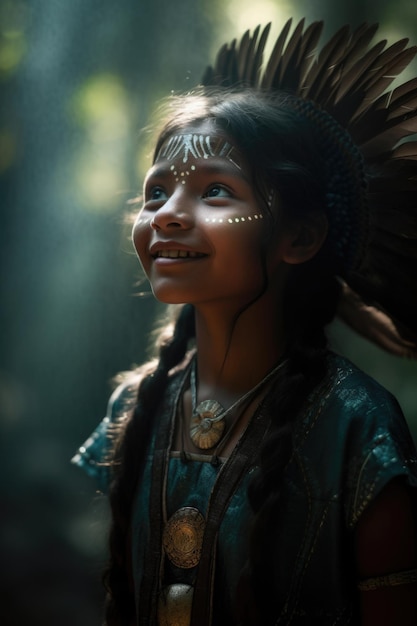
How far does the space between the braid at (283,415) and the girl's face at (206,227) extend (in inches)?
4.2

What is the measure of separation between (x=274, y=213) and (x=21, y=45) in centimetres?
79

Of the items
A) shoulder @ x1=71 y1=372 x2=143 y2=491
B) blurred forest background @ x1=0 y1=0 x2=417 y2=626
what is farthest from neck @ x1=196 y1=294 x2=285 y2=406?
blurred forest background @ x1=0 y1=0 x2=417 y2=626

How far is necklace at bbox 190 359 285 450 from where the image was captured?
1.19 m

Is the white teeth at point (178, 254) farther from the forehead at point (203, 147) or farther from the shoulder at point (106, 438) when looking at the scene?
the shoulder at point (106, 438)

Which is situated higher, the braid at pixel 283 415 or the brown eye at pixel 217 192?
the brown eye at pixel 217 192

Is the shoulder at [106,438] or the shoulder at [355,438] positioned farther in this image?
the shoulder at [106,438]

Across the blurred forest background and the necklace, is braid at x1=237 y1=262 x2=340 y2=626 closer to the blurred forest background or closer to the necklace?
the necklace

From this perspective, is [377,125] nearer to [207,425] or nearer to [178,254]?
[178,254]

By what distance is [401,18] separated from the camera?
1405mm

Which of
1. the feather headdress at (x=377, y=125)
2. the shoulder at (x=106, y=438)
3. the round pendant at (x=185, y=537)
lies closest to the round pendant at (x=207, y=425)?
the round pendant at (x=185, y=537)

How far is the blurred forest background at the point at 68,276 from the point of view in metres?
1.62

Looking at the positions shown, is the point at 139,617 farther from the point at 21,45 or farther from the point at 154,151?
the point at 21,45

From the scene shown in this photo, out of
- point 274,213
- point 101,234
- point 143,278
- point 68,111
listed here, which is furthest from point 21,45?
point 274,213

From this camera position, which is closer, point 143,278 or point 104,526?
point 104,526
